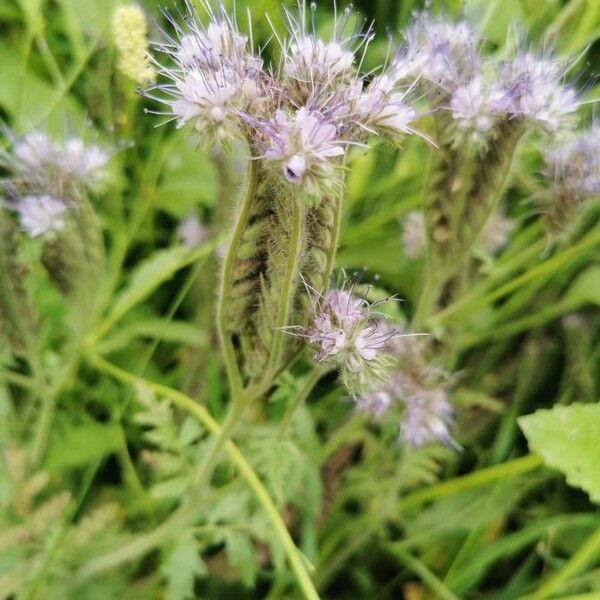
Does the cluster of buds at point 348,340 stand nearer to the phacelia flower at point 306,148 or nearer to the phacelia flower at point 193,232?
the phacelia flower at point 306,148

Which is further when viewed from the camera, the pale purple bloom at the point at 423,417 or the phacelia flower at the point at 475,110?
the pale purple bloom at the point at 423,417

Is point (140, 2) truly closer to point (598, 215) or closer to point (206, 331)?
point (206, 331)

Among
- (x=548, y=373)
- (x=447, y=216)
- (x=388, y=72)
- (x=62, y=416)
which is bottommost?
(x=62, y=416)

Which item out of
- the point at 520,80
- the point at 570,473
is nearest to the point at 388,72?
A: the point at 520,80

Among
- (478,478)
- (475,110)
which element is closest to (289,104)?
(475,110)

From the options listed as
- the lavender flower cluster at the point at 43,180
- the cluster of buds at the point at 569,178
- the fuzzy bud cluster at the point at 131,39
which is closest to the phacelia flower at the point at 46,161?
the lavender flower cluster at the point at 43,180

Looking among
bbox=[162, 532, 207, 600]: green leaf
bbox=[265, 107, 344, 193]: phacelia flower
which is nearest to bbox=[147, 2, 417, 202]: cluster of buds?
bbox=[265, 107, 344, 193]: phacelia flower

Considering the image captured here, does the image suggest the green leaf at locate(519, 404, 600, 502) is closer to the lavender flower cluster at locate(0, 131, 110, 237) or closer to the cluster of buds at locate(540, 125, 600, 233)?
the cluster of buds at locate(540, 125, 600, 233)
